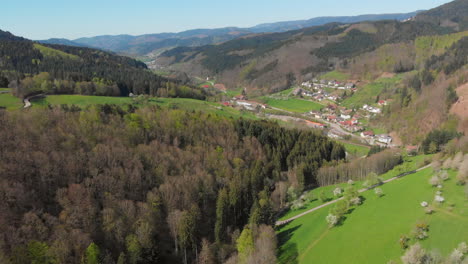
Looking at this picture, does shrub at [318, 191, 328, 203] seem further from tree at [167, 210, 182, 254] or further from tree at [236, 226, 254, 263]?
tree at [167, 210, 182, 254]

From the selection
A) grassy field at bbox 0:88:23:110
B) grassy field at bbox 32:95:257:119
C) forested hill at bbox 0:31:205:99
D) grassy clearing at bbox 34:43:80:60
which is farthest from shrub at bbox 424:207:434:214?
grassy clearing at bbox 34:43:80:60

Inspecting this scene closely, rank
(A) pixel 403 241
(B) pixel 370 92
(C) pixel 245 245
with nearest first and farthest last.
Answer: (A) pixel 403 241, (C) pixel 245 245, (B) pixel 370 92

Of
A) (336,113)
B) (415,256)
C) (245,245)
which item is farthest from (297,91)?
(415,256)

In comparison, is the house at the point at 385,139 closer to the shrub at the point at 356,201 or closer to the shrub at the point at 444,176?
the shrub at the point at 444,176

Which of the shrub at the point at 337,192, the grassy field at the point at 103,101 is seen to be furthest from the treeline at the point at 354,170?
the grassy field at the point at 103,101

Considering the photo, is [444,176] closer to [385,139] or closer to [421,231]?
[421,231]

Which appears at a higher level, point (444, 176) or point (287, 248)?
point (444, 176)

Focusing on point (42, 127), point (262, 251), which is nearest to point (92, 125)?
point (42, 127)
